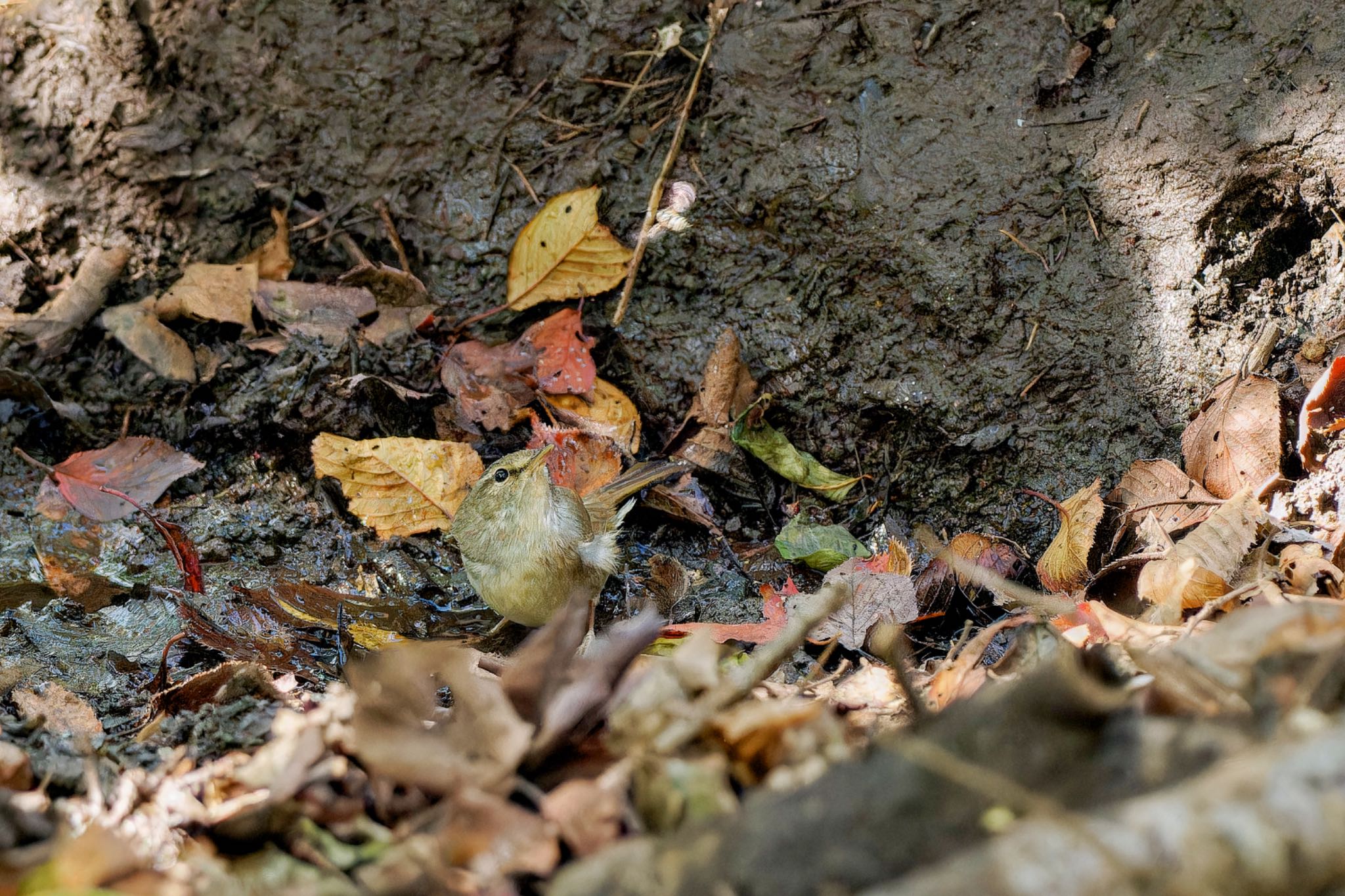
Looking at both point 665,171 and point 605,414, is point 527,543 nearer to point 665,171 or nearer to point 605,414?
point 605,414

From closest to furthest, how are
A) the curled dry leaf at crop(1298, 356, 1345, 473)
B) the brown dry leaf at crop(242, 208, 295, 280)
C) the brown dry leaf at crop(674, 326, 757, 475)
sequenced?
the curled dry leaf at crop(1298, 356, 1345, 473), the brown dry leaf at crop(674, 326, 757, 475), the brown dry leaf at crop(242, 208, 295, 280)

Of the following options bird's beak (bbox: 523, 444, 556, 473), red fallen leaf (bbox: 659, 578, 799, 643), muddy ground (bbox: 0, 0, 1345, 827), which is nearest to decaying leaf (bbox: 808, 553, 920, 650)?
red fallen leaf (bbox: 659, 578, 799, 643)

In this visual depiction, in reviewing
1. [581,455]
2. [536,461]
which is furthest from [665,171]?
[536,461]

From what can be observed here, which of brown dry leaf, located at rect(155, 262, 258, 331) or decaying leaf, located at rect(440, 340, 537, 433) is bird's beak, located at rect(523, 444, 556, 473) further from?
brown dry leaf, located at rect(155, 262, 258, 331)

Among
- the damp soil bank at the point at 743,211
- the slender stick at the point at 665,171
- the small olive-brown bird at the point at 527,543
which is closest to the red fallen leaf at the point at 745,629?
the damp soil bank at the point at 743,211

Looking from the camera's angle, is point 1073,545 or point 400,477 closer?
point 1073,545

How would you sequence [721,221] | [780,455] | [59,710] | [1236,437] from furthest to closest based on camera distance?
[721,221] → [780,455] → [1236,437] → [59,710]

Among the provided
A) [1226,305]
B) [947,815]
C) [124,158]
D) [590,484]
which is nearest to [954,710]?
[947,815]
